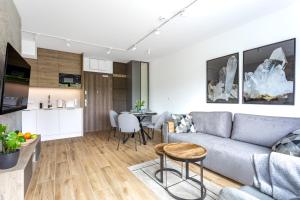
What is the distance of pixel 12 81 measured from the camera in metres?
1.80

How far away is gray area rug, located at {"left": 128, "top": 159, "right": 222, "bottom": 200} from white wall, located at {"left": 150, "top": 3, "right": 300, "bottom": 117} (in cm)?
163

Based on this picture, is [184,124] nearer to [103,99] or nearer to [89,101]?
[103,99]

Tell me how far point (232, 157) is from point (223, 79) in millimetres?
1726

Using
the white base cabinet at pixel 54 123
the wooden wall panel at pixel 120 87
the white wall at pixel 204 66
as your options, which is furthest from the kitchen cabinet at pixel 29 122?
the white wall at pixel 204 66

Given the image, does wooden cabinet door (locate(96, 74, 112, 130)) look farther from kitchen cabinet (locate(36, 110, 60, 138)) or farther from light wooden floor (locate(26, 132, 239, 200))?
light wooden floor (locate(26, 132, 239, 200))

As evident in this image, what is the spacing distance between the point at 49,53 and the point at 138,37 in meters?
2.78

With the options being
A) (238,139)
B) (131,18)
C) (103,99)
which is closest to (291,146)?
(238,139)

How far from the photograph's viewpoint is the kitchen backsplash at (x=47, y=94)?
4443 mm

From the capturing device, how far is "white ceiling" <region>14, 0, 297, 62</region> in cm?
229

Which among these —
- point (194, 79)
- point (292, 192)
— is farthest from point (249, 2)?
point (292, 192)

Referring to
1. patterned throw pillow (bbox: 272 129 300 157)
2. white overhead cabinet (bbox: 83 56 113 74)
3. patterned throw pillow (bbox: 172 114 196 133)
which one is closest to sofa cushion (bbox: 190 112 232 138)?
patterned throw pillow (bbox: 172 114 196 133)

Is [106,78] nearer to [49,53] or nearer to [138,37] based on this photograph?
[49,53]

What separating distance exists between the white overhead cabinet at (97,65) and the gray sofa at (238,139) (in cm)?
371

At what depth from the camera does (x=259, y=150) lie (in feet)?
7.11
